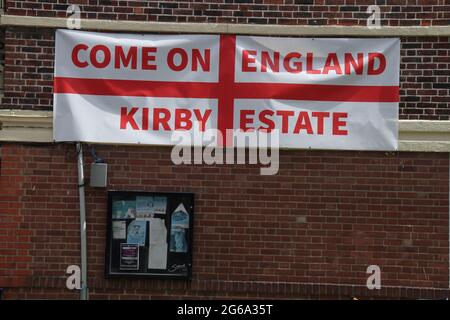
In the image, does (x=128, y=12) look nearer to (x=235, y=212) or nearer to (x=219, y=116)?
(x=219, y=116)

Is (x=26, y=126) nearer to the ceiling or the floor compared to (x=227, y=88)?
nearer to the floor

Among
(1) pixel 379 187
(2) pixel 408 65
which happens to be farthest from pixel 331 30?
(1) pixel 379 187

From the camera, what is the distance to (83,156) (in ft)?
20.6

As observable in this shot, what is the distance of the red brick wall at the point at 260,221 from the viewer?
6191 mm

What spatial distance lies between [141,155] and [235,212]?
1220 millimetres

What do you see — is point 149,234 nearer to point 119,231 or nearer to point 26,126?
point 119,231

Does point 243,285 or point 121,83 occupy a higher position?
point 121,83

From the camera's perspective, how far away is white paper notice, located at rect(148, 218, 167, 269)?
Answer: 625 cm

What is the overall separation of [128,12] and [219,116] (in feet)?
5.12

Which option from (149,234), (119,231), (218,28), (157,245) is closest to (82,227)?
(119,231)

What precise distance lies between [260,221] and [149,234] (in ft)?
4.05

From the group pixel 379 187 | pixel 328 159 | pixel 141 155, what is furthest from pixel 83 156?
pixel 379 187

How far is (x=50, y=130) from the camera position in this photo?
20.6 feet

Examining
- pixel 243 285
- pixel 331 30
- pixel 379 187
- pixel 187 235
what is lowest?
pixel 243 285
